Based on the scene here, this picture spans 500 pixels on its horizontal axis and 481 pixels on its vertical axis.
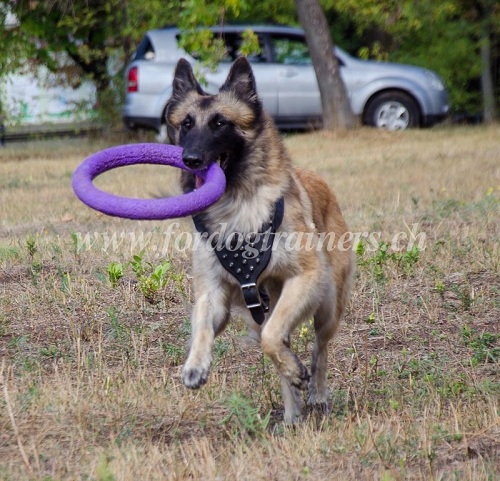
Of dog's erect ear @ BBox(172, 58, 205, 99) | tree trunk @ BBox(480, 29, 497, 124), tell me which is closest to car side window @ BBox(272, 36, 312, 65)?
tree trunk @ BBox(480, 29, 497, 124)

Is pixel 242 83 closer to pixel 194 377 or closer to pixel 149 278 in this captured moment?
pixel 194 377

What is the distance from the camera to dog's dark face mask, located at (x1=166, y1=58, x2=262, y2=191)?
17.6 ft

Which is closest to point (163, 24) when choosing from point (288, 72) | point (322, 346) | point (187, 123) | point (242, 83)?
point (288, 72)

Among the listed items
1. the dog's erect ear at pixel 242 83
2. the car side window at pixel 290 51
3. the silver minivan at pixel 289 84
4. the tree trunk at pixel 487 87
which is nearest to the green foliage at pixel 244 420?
the dog's erect ear at pixel 242 83

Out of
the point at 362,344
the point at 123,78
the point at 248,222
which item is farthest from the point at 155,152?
the point at 123,78

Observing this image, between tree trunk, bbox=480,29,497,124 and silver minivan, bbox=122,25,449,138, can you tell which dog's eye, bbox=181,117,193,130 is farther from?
tree trunk, bbox=480,29,497,124

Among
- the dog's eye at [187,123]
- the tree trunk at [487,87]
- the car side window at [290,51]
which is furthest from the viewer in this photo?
the tree trunk at [487,87]

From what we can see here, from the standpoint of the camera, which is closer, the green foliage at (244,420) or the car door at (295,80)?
the green foliage at (244,420)

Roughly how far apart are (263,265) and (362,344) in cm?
148

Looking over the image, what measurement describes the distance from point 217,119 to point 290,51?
48.8 feet

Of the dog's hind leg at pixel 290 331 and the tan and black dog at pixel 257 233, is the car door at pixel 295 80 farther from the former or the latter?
the dog's hind leg at pixel 290 331

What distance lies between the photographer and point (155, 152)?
227 inches

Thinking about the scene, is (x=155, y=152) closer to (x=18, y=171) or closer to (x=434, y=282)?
(x=434, y=282)

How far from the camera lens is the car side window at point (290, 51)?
1973cm
